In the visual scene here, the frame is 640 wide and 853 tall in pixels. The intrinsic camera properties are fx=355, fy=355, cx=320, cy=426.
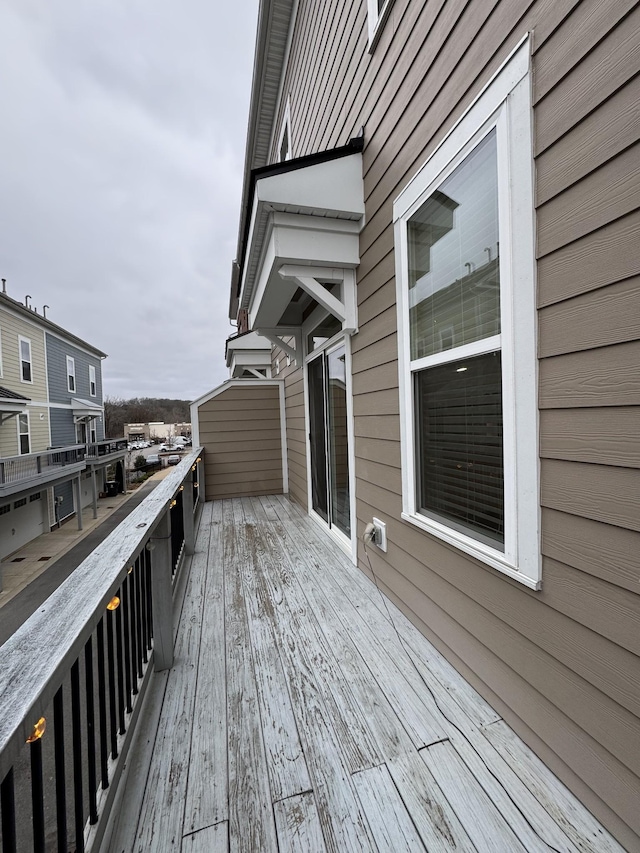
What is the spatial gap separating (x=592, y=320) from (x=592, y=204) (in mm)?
331

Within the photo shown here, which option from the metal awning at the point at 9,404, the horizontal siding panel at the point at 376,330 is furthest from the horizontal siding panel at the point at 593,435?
the metal awning at the point at 9,404

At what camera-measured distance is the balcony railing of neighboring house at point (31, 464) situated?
940 cm

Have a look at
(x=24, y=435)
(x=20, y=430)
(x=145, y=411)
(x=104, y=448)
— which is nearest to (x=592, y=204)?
(x=20, y=430)

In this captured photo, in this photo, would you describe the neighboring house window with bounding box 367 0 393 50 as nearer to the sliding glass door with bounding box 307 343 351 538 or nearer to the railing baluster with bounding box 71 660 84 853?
the sliding glass door with bounding box 307 343 351 538

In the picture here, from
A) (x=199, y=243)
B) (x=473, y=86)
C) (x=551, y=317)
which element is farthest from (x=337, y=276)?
(x=199, y=243)

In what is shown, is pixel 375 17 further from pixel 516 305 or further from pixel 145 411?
pixel 145 411

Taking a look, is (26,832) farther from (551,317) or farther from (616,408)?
(551,317)

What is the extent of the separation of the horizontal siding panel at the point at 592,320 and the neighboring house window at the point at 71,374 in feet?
60.7

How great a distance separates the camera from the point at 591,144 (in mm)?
1019

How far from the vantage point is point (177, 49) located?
586 cm

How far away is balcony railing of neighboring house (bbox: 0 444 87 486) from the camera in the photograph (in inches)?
370

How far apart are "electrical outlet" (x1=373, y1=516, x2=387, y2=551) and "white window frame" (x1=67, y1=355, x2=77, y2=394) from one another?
17.4 m

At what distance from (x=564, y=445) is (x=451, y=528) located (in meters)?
0.76

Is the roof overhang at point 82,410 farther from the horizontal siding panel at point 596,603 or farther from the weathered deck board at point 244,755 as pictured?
the horizontal siding panel at point 596,603
